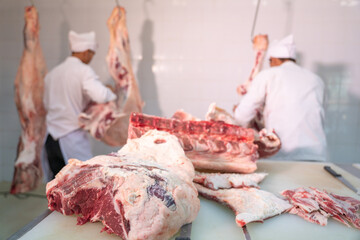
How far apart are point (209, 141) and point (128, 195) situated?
723mm

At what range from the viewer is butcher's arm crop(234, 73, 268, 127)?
2.57 m

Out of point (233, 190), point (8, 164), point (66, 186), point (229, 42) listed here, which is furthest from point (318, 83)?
point (8, 164)

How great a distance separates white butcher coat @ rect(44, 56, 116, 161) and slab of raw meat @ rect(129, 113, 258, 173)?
170 cm

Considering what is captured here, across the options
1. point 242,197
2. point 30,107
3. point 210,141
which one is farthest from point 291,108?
point 30,107

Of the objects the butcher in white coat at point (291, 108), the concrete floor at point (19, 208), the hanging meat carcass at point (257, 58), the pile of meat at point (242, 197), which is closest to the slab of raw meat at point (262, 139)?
the pile of meat at point (242, 197)

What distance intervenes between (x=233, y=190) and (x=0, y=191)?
4.11 metres

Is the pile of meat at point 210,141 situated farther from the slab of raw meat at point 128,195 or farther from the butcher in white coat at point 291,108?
the butcher in white coat at point 291,108

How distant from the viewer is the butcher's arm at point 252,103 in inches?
101

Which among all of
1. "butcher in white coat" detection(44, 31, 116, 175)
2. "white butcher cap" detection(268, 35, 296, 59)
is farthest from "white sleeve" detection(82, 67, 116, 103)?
"white butcher cap" detection(268, 35, 296, 59)

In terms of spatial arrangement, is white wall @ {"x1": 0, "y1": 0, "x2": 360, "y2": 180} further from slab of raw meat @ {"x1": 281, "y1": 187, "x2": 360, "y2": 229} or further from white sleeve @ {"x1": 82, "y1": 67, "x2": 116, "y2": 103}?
slab of raw meat @ {"x1": 281, "y1": 187, "x2": 360, "y2": 229}

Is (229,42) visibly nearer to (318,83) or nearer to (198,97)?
(198,97)

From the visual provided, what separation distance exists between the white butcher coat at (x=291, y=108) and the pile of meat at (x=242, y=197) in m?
→ 1.31

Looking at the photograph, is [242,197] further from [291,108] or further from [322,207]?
[291,108]

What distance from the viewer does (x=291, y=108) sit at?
101 inches
